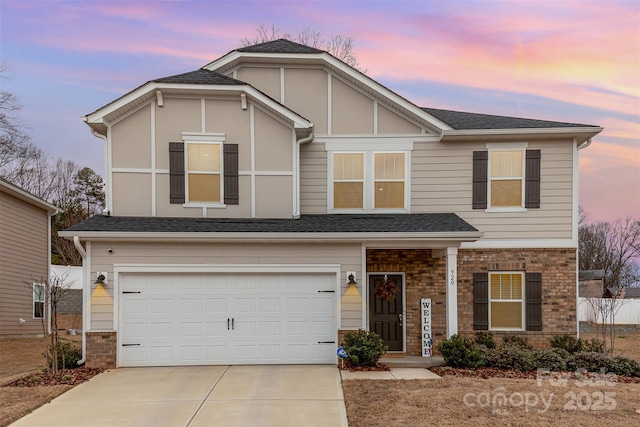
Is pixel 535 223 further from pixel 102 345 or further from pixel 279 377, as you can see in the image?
pixel 102 345

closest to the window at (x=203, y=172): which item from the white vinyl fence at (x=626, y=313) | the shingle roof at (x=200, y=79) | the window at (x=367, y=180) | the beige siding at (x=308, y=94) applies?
the shingle roof at (x=200, y=79)

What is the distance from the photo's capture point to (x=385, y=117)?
1252 centimetres

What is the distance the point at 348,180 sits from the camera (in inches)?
491

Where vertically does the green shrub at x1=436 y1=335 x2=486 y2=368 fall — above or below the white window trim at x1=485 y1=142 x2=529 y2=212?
below

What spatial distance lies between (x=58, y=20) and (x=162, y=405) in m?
14.7

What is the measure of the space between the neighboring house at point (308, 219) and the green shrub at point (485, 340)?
34cm

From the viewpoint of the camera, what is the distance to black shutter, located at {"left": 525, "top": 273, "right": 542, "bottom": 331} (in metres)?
11.9

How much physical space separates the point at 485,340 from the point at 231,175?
24.1ft

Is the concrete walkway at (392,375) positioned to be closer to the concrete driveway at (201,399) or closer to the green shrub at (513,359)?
the concrete driveway at (201,399)

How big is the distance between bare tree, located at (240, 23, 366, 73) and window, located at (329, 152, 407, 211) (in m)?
14.2

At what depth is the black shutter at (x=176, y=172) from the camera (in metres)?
11.4

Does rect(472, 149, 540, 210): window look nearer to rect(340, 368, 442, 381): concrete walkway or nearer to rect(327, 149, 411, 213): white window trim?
rect(327, 149, 411, 213): white window trim

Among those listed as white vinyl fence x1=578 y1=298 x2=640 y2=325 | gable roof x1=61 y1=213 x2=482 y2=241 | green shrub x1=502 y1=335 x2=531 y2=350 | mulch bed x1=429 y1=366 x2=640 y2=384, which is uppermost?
gable roof x1=61 y1=213 x2=482 y2=241

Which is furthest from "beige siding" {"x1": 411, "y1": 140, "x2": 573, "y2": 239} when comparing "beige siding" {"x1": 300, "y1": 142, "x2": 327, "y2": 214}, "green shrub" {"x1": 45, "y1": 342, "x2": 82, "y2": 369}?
"green shrub" {"x1": 45, "y1": 342, "x2": 82, "y2": 369}
